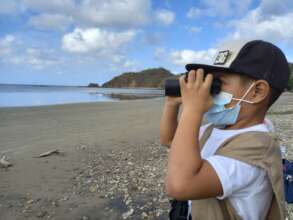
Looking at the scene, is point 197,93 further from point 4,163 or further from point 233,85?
point 4,163

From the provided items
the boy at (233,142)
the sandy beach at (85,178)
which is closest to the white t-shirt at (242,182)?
the boy at (233,142)

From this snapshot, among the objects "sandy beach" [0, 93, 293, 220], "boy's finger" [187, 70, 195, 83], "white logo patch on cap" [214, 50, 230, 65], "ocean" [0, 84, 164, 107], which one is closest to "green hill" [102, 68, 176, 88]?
"ocean" [0, 84, 164, 107]

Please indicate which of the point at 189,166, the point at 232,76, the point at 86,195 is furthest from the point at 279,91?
the point at 86,195

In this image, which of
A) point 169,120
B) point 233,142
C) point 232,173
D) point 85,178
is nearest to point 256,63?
point 233,142

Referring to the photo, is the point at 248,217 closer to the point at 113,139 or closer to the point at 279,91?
the point at 279,91

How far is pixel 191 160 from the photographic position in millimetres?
1378

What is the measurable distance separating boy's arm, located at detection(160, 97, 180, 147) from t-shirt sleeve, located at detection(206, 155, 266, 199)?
676 mm

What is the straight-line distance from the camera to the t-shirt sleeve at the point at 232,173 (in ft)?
4.58

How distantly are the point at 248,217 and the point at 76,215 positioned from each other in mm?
3240

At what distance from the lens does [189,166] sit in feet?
4.50

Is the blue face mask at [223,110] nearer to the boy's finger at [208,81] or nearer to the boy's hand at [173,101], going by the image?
the boy's finger at [208,81]

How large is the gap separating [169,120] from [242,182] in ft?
2.57

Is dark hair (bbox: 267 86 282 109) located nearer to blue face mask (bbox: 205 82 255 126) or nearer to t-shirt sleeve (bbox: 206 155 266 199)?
blue face mask (bbox: 205 82 255 126)

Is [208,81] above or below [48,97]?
above
